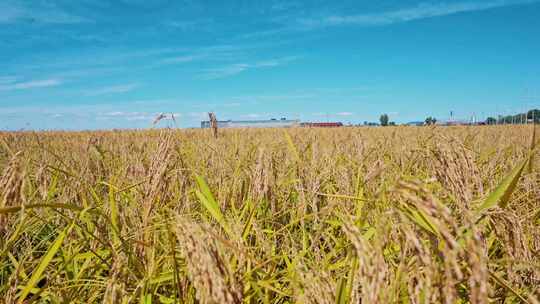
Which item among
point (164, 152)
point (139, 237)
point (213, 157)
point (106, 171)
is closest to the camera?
point (164, 152)

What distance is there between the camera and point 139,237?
3.93 feet

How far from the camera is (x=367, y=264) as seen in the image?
1.49 feet

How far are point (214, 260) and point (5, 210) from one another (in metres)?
0.38

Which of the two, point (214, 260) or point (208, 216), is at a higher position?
point (214, 260)

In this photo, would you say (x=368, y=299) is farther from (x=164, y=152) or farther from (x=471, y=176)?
(x=164, y=152)

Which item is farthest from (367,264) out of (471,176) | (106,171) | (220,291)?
(106,171)

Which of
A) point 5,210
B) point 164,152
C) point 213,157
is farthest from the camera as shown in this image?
point 213,157

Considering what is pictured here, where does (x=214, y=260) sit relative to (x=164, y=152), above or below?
below

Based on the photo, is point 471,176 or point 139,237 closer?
point 471,176

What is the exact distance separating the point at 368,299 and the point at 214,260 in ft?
0.72

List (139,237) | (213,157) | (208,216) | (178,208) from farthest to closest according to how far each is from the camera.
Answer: (213,157)
(208,216)
(178,208)
(139,237)

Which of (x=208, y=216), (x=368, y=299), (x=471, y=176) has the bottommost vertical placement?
(x=208, y=216)

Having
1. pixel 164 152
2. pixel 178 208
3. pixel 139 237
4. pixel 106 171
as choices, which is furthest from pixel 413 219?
pixel 106 171

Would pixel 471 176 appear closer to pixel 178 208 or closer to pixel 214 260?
pixel 214 260
